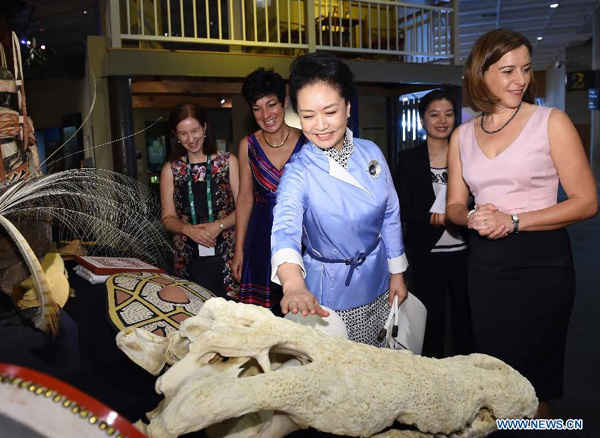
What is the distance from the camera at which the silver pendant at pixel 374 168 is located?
1.62 meters

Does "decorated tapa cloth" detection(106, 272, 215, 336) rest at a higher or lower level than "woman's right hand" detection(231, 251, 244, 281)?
higher

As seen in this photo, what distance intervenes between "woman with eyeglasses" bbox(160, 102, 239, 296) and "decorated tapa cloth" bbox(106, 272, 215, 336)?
34.9 inches

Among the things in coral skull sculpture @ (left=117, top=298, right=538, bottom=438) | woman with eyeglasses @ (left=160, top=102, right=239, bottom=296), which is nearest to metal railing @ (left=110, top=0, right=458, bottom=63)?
woman with eyeglasses @ (left=160, top=102, right=239, bottom=296)

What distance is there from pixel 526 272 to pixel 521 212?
6.8 inches

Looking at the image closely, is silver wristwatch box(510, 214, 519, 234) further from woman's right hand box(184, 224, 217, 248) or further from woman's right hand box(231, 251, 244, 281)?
woman's right hand box(184, 224, 217, 248)

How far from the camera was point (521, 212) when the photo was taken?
1.72 metres

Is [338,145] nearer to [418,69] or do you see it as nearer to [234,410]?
[234,410]

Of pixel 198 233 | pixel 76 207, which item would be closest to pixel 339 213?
pixel 76 207

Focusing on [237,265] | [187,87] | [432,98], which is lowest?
[237,265]

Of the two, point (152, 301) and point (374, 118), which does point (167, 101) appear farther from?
point (152, 301)

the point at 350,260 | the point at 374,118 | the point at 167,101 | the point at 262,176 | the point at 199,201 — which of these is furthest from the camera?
the point at 374,118

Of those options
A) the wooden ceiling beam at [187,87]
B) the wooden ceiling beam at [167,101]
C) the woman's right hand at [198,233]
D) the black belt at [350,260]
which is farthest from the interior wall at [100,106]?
the black belt at [350,260]

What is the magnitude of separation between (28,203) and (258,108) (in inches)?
50.4

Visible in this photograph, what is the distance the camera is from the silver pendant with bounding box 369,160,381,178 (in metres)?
1.62
